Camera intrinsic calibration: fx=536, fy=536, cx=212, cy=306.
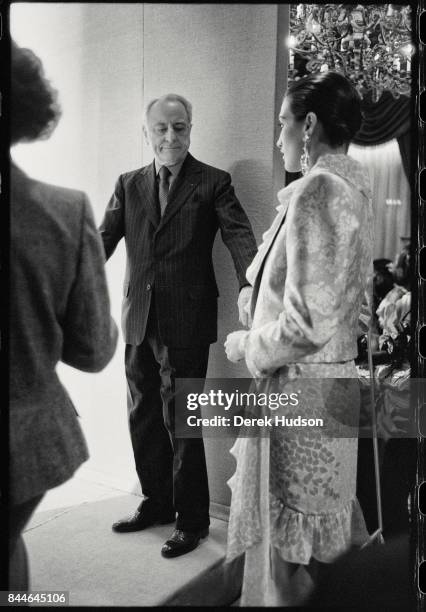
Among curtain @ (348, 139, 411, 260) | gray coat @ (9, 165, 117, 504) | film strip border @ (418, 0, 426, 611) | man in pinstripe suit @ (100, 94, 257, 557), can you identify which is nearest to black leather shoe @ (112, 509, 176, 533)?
man in pinstripe suit @ (100, 94, 257, 557)

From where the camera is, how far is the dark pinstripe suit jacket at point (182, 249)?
3.71 feet

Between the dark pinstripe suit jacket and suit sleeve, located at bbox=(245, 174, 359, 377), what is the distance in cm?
25

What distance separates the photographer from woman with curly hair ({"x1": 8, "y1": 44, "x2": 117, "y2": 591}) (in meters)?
0.84

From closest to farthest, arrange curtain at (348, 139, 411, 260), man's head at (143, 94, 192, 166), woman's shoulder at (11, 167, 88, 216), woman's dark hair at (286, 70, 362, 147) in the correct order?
woman's shoulder at (11, 167, 88, 216) < woman's dark hair at (286, 70, 362, 147) < man's head at (143, 94, 192, 166) < curtain at (348, 139, 411, 260)

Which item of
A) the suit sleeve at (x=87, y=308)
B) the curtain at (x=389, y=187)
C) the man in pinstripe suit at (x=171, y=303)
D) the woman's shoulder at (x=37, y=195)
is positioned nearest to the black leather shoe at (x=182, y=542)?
the man in pinstripe suit at (x=171, y=303)

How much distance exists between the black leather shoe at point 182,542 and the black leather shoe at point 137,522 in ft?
0.13

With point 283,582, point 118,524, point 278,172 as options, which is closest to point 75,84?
point 278,172

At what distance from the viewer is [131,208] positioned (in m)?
1.10

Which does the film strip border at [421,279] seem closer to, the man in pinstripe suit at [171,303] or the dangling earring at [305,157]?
the dangling earring at [305,157]

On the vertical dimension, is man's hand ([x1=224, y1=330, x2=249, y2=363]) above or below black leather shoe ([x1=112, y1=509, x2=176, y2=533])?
above

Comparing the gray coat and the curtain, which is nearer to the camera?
the gray coat

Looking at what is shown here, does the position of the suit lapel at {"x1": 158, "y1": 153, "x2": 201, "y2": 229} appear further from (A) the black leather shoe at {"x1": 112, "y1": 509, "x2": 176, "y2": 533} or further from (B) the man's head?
(A) the black leather shoe at {"x1": 112, "y1": 509, "x2": 176, "y2": 533}

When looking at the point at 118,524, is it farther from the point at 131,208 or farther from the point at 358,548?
the point at 131,208

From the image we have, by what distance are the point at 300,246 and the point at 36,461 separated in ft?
1.81
